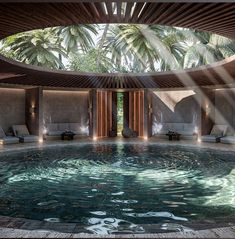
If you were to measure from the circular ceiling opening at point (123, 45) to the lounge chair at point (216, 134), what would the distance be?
1104cm

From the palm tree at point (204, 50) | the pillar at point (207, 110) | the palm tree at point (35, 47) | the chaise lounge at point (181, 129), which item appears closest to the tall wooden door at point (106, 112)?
the chaise lounge at point (181, 129)

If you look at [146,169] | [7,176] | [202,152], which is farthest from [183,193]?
[202,152]

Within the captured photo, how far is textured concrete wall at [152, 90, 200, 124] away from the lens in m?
20.0

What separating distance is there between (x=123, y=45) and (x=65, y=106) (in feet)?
39.4

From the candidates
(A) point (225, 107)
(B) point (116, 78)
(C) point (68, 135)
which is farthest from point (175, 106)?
(C) point (68, 135)

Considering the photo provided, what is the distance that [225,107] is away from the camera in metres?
18.7

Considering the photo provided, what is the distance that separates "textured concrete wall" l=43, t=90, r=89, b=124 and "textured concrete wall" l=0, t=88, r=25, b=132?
1.48m

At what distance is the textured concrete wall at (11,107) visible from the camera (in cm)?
1847

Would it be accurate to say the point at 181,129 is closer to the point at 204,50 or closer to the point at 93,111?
the point at 93,111

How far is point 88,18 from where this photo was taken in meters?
5.88

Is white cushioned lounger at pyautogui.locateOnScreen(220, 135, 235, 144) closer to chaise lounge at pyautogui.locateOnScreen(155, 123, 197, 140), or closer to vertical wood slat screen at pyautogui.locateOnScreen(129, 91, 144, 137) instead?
chaise lounge at pyautogui.locateOnScreen(155, 123, 197, 140)

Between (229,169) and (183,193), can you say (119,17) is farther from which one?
(229,169)

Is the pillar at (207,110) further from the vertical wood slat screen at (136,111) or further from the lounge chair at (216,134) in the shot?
the vertical wood slat screen at (136,111)

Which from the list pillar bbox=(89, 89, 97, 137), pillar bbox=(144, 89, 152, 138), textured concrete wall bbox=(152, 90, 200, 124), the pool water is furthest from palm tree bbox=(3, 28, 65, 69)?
the pool water
